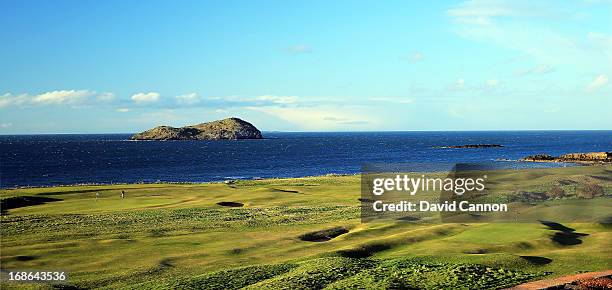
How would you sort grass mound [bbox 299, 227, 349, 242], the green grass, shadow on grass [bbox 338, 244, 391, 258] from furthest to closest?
1. grass mound [bbox 299, 227, 349, 242]
2. shadow on grass [bbox 338, 244, 391, 258]
3. the green grass

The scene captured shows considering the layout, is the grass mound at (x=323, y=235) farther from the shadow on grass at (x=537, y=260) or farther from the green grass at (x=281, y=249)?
the shadow on grass at (x=537, y=260)

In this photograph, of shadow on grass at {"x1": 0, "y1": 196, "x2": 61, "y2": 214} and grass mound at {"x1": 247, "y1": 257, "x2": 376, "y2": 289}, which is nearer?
grass mound at {"x1": 247, "y1": 257, "x2": 376, "y2": 289}

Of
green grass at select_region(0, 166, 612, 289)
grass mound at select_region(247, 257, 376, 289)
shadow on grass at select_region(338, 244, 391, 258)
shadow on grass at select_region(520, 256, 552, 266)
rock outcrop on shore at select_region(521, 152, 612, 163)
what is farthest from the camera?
rock outcrop on shore at select_region(521, 152, 612, 163)

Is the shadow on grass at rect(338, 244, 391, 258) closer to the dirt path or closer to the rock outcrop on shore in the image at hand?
the dirt path

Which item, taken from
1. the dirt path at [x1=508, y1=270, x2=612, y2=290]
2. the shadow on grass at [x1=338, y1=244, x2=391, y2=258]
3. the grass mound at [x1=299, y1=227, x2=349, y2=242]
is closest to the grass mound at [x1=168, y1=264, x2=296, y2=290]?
the shadow on grass at [x1=338, y1=244, x2=391, y2=258]

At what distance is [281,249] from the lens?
103 ft

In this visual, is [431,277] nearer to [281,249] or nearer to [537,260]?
[537,260]

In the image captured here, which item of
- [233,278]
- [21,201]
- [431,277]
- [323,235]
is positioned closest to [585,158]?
[323,235]

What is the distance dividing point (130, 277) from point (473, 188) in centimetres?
4027

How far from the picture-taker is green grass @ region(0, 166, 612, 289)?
945 inches

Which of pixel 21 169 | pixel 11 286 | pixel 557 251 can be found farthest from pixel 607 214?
pixel 21 169

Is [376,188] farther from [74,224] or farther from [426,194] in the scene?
[74,224]

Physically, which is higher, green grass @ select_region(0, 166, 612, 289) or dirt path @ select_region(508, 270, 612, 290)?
dirt path @ select_region(508, 270, 612, 290)

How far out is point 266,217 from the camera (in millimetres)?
43531
